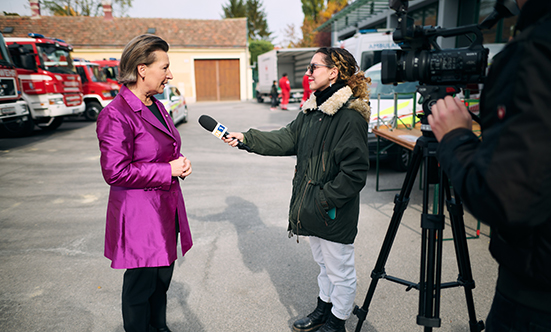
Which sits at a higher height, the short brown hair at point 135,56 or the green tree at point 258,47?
the green tree at point 258,47

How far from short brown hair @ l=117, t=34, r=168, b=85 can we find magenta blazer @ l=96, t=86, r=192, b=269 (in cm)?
7

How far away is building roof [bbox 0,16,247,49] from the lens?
27.5m

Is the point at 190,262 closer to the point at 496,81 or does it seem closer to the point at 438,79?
the point at 438,79

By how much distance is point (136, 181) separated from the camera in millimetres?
1955

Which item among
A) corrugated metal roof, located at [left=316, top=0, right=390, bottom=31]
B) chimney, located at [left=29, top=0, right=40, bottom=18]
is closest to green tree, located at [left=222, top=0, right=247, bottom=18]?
chimney, located at [left=29, top=0, right=40, bottom=18]

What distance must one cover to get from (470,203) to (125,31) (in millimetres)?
32401

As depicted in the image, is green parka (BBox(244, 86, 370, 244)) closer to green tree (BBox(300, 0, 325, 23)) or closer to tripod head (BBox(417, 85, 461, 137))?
tripod head (BBox(417, 85, 461, 137))

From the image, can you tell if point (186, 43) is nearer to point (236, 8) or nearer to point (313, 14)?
point (313, 14)

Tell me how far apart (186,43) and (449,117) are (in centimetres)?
3046

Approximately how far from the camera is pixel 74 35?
90.9 feet

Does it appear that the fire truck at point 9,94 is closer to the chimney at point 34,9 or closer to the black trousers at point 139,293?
the black trousers at point 139,293

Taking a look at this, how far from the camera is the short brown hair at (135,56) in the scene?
203cm

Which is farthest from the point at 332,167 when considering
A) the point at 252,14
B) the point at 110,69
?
the point at 252,14

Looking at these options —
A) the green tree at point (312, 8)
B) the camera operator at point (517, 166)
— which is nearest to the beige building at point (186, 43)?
the green tree at point (312, 8)
